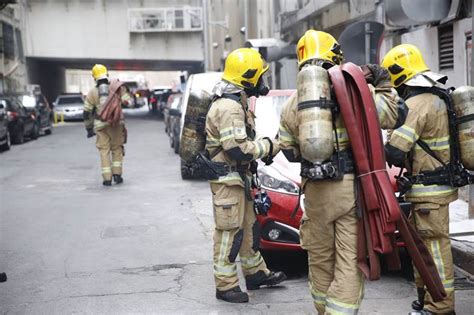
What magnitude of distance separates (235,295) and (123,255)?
6.94 ft

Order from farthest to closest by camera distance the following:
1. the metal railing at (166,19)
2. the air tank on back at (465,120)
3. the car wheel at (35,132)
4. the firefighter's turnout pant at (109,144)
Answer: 1. the metal railing at (166,19)
2. the car wheel at (35,132)
3. the firefighter's turnout pant at (109,144)
4. the air tank on back at (465,120)

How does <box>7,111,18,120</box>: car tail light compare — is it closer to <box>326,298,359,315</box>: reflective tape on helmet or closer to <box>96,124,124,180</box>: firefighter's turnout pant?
<box>96,124,124,180</box>: firefighter's turnout pant

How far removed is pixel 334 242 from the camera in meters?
3.94

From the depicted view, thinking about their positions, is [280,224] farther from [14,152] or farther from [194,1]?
[194,1]

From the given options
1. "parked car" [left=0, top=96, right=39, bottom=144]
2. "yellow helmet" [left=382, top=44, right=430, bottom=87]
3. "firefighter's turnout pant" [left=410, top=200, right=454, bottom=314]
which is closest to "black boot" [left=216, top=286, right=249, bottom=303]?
"firefighter's turnout pant" [left=410, top=200, right=454, bottom=314]

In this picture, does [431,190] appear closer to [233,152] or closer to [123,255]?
[233,152]

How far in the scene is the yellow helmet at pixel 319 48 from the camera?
157 inches

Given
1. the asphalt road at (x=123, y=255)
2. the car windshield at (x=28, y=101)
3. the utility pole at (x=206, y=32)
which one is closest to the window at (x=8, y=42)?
the car windshield at (x=28, y=101)

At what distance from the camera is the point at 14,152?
1931 centimetres

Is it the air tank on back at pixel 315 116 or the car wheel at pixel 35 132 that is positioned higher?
the air tank on back at pixel 315 116

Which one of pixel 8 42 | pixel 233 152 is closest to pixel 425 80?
pixel 233 152

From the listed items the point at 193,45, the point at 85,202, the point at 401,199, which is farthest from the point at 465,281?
the point at 193,45

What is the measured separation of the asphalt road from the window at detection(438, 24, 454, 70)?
4.14 meters

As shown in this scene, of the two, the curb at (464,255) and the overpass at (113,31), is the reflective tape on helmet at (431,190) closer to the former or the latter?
the curb at (464,255)
